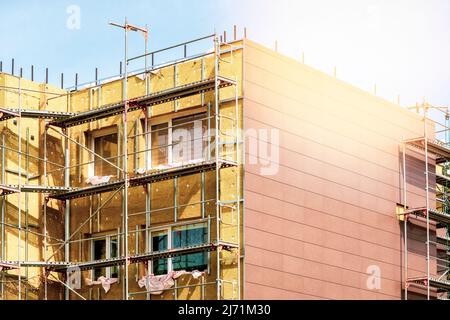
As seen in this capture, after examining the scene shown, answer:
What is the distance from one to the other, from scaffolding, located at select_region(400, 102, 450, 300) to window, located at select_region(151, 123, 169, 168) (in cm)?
792

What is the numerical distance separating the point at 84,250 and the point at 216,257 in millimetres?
5217

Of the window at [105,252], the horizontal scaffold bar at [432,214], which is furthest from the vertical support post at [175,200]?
the horizontal scaffold bar at [432,214]

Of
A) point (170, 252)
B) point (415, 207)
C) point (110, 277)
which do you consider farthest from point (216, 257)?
point (415, 207)

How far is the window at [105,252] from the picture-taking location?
35.7m

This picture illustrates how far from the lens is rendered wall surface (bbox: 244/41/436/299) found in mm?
33500

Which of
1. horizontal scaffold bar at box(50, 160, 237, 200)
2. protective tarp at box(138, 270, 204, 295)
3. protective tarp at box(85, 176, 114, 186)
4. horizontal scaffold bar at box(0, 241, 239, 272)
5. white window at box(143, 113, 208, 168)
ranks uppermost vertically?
white window at box(143, 113, 208, 168)

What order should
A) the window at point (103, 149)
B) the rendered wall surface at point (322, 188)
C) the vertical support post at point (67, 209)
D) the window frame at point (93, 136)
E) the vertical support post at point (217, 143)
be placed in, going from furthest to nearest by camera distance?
the window frame at point (93, 136), the window at point (103, 149), the vertical support post at point (67, 209), the rendered wall surface at point (322, 188), the vertical support post at point (217, 143)

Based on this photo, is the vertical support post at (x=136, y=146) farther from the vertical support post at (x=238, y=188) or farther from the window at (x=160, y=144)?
the vertical support post at (x=238, y=188)

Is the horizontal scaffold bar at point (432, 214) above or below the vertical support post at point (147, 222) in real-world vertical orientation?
above

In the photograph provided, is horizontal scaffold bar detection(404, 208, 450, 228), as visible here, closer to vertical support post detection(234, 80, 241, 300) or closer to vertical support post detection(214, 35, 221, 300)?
vertical support post detection(234, 80, 241, 300)

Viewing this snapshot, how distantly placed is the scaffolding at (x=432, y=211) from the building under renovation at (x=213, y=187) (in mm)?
120

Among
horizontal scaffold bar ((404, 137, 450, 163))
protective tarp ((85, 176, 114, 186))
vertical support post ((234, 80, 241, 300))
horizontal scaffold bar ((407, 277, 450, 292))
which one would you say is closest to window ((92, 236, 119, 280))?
protective tarp ((85, 176, 114, 186))

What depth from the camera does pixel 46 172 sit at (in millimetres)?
37281
